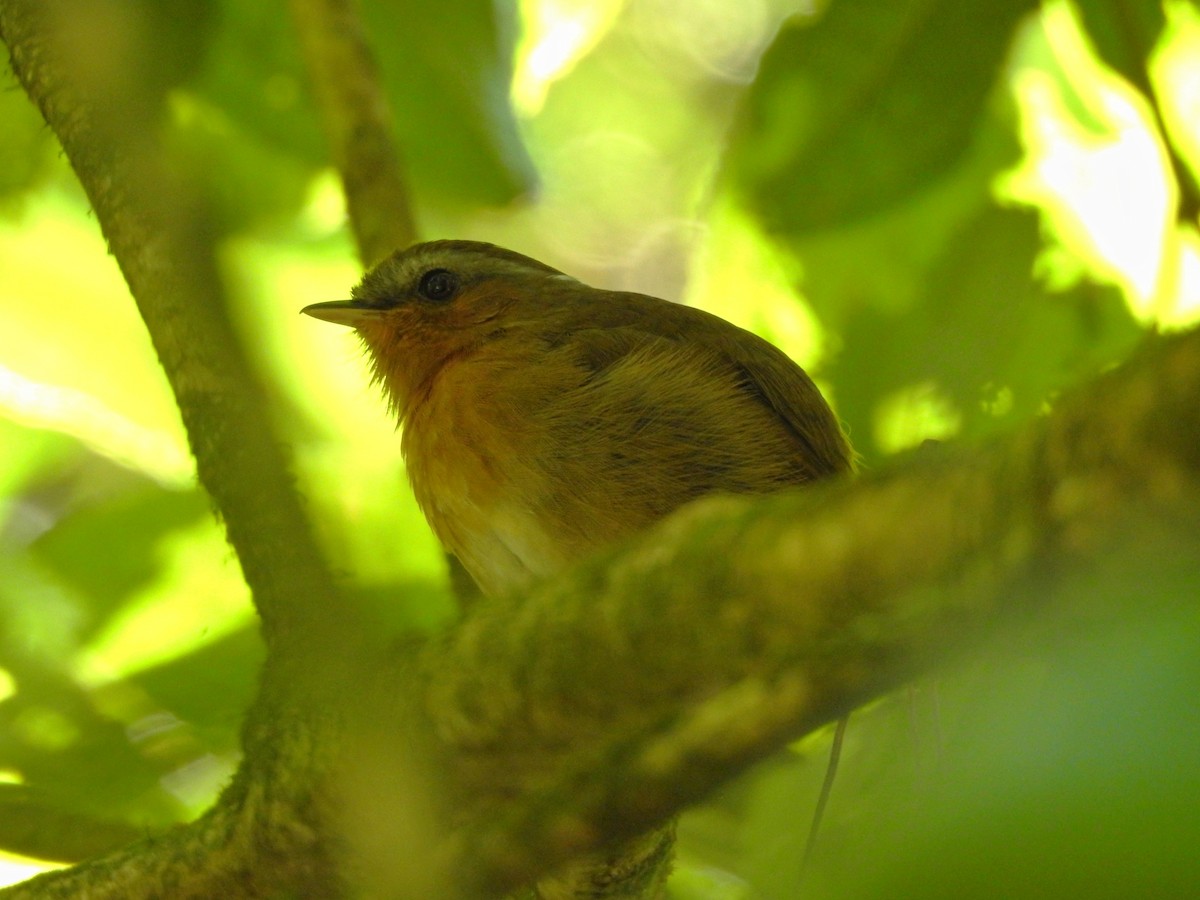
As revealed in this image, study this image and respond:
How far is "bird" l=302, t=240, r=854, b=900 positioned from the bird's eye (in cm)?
9

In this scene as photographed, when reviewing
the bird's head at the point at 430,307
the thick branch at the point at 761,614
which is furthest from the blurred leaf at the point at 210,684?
the thick branch at the point at 761,614

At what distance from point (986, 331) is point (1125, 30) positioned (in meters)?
0.67

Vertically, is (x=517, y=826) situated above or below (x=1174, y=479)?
above

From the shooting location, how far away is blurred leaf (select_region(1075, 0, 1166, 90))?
2621 mm

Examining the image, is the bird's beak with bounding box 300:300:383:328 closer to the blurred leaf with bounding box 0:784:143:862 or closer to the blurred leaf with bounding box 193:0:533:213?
the blurred leaf with bounding box 193:0:533:213

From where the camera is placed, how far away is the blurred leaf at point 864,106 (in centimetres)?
293

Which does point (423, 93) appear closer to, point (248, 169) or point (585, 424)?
point (248, 169)

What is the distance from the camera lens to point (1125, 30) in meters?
2.64

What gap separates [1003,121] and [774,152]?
553 mm

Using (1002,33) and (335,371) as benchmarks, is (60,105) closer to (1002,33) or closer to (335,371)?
(335,371)

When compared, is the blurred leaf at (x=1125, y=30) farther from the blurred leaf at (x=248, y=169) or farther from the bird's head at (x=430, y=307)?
the blurred leaf at (x=248, y=169)

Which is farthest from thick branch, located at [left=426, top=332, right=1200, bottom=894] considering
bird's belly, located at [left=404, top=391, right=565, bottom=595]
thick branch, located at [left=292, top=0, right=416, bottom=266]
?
thick branch, located at [left=292, top=0, right=416, bottom=266]

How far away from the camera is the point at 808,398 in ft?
9.24

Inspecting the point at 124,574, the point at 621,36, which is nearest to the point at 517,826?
the point at 124,574
